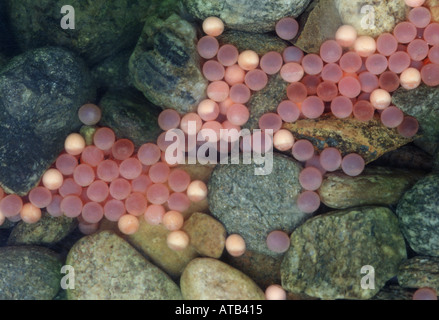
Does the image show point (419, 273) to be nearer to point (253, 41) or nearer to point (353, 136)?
point (353, 136)

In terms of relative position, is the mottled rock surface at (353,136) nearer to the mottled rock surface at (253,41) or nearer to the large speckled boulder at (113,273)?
the mottled rock surface at (253,41)

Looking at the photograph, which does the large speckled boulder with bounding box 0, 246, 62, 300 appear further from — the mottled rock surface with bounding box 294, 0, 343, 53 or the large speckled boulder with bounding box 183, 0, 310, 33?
the mottled rock surface with bounding box 294, 0, 343, 53

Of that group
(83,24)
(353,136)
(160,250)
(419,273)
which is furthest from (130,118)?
(419,273)

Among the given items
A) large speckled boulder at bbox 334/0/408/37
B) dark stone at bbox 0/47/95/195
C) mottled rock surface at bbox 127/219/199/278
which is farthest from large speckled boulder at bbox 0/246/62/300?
large speckled boulder at bbox 334/0/408/37

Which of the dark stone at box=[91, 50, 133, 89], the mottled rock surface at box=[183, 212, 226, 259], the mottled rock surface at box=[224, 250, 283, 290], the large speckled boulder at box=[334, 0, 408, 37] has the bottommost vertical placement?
the mottled rock surface at box=[224, 250, 283, 290]

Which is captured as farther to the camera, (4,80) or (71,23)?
(71,23)
